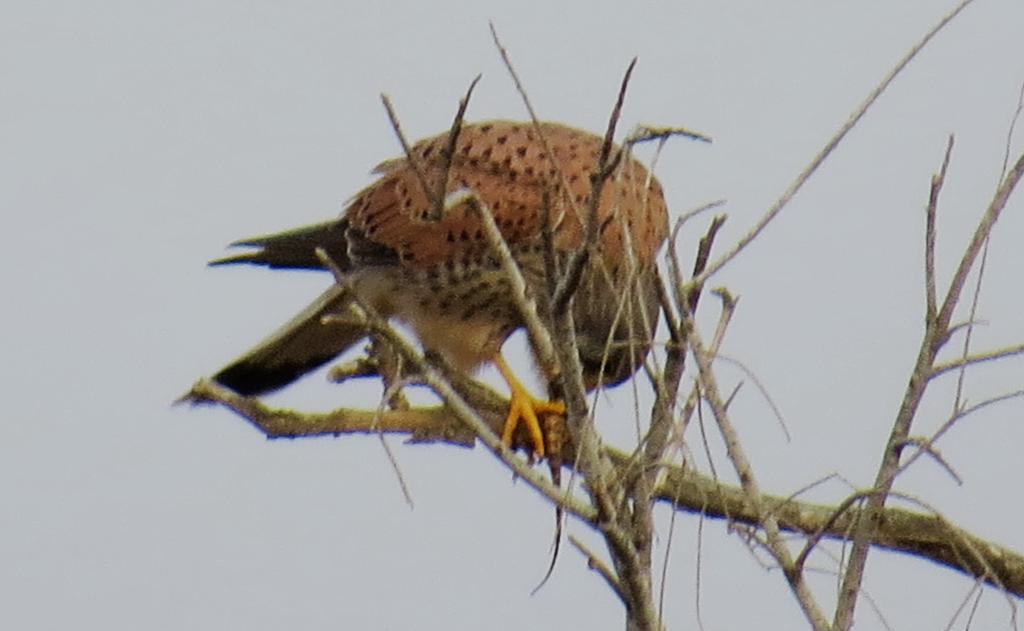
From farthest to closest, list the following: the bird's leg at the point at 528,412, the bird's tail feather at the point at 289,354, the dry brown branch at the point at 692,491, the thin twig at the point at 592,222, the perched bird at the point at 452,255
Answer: the bird's tail feather at the point at 289,354, the perched bird at the point at 452,255, the bird's leg at the point at 528,412, the dry brown branch at the point at 692,491, the thin twig at the point at 592,222

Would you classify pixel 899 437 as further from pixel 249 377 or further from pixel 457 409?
pixel 249 377

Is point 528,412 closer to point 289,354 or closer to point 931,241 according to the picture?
point 289,354

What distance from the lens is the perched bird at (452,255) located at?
3703 mm

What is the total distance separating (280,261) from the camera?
409 cm

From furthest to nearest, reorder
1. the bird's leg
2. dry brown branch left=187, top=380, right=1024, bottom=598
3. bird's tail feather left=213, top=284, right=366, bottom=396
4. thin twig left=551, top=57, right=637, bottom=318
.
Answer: bird's tail feather left=213, top=284, right=366, bottom=396
the bird's leg
dry brown branch left=187, top=380, right=1024, bottom=598
thin twig left=551, top=57, right=637, bottom=318

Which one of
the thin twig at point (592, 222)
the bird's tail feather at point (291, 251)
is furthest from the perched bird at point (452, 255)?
the thin twig at point (592, 222)

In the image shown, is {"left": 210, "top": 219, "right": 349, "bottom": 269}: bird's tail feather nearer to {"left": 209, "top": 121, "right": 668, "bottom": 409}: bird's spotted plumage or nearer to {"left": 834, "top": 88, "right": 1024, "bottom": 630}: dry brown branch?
{"left": 209, "top": 121, "right": 668, "bottom": 409}: bird's spotted plumage

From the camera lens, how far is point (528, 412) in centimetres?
359

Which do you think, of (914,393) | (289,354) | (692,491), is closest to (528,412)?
(692,491)

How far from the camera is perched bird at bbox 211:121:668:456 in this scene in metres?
3.70

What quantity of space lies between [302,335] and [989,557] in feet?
5.98

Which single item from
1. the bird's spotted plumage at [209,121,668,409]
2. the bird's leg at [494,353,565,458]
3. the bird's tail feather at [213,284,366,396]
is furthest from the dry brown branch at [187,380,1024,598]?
the bird's tail feather at [213,284,366,396]

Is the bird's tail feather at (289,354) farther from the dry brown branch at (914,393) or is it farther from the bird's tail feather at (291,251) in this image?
the dry brown branch at (914,393)

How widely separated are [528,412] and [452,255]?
52 centimetres
